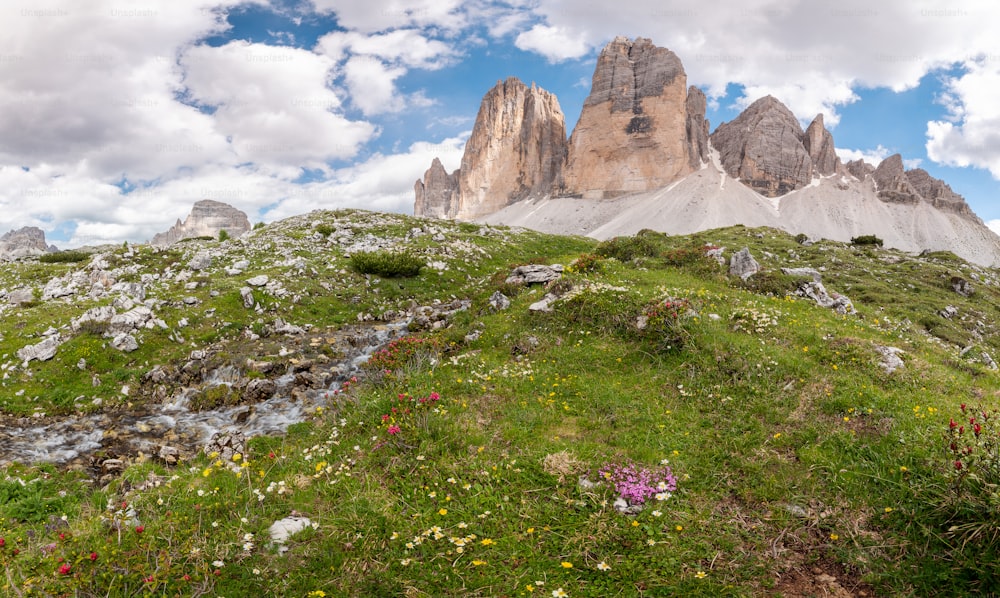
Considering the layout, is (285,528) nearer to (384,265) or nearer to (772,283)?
(772,283)

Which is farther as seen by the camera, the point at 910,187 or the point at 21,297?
the point at 910,187

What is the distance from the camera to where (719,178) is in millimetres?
179125

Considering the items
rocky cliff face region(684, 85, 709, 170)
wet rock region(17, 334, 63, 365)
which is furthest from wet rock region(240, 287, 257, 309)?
rocky cliff face region(684, 85, 709, 170)

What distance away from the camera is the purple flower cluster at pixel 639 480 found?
26.8 feet

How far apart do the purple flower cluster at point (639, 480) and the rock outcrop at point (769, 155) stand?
203 meters

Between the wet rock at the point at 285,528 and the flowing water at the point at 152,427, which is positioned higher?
the wet rock at the point at 285,528

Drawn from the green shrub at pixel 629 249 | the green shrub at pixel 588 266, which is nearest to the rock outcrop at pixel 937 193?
the green shrub at pixel 629 249

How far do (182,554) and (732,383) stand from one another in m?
12.4

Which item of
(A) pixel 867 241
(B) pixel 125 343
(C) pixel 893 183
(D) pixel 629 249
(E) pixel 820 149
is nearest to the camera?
(B) pixel 125 343

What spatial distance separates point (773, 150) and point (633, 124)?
190ft

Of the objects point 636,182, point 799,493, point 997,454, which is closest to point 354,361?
point 799,493

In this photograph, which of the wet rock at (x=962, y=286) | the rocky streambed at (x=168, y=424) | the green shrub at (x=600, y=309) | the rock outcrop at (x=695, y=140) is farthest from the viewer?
the rock outcrop at (x=695, y=140)

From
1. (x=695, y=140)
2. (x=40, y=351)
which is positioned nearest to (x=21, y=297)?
(x=40, y=351)

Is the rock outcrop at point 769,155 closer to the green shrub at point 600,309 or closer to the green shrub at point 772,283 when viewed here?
the green shrub at point 772,283
